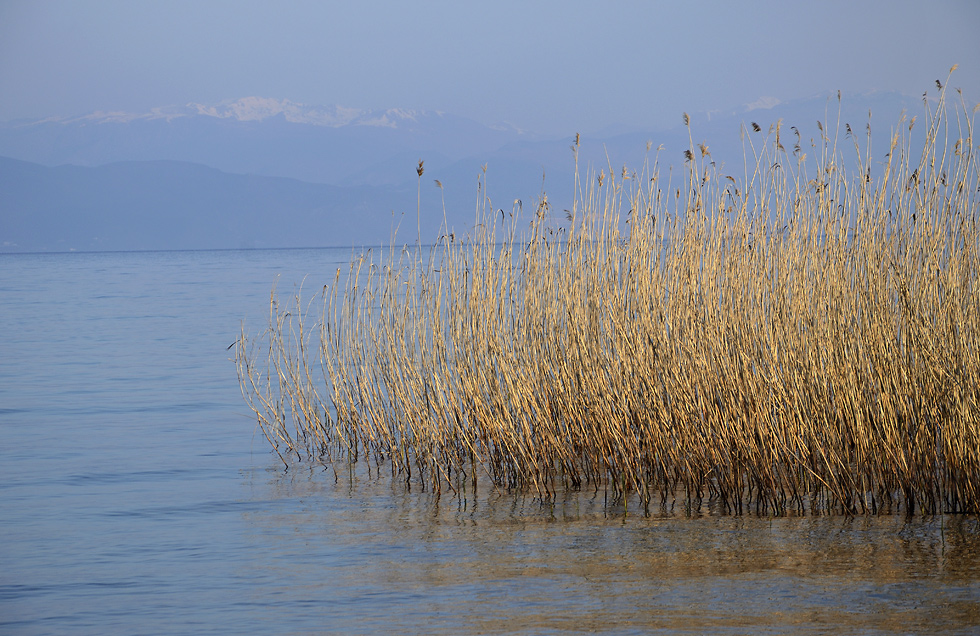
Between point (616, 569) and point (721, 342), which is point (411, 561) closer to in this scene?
point (616, 569)

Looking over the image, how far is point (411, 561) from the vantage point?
4191 millimetres

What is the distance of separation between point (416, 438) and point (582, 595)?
212cm

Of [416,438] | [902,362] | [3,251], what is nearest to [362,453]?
[416,438]

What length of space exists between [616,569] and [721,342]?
49.1 inches

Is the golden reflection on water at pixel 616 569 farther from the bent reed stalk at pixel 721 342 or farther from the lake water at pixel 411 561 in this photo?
the bent reed stalk at pixel 721 342

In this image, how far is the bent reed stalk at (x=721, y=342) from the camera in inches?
167

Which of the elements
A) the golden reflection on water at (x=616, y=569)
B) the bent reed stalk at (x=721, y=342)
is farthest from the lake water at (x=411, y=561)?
the bent reed stalk at (x=721, y=342)

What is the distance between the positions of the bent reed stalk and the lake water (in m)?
0.27

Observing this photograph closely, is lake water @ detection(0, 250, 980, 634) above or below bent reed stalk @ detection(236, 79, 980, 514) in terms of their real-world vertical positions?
below

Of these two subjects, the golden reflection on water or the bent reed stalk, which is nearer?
the golden reflection on water

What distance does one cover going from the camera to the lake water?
136 inches

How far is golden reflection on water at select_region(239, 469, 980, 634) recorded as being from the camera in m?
3.38

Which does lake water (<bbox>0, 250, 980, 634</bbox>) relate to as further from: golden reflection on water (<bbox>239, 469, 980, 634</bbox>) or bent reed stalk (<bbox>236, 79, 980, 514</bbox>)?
bent reed stalk (<bbox>236, 79, 980, 514</bbox>)

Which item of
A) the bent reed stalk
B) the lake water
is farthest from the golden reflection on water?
the bent reed stalk
